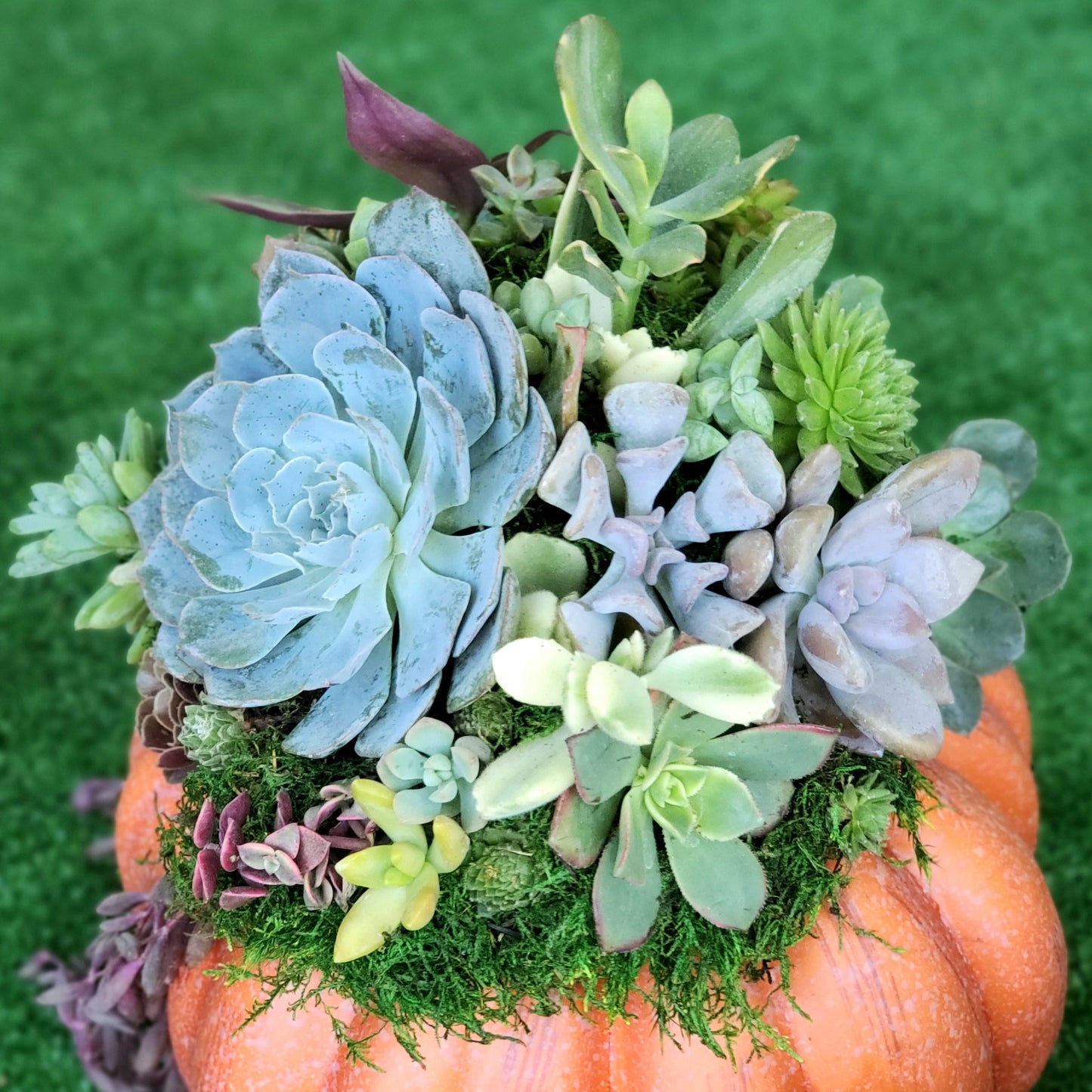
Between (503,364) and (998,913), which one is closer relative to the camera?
(503,364)

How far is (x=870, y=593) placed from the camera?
2.53ft

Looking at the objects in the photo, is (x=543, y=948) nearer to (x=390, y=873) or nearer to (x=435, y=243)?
(x=390, y=873)

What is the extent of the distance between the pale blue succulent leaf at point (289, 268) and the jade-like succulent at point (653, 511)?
0.23 m

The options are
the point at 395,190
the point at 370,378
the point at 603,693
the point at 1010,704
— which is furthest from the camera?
the point at 395,190

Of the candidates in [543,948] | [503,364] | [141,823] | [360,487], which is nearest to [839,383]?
[503,364]

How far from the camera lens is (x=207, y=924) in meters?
0.89

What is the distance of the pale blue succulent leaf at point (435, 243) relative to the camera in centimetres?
82

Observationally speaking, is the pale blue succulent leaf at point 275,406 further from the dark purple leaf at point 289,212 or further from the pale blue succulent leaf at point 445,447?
the dark purple leaf at point 289,212

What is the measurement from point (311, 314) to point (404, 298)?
7 cm

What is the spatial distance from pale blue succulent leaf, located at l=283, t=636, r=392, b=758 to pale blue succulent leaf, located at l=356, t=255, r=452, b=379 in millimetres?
213

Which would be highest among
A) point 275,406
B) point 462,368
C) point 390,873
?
point 462,368

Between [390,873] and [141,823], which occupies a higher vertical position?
[390,873]

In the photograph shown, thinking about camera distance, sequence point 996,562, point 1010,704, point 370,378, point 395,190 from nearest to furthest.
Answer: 1. point 370,378
2. point 996,562
3. point 1010,704
4. point 395,190

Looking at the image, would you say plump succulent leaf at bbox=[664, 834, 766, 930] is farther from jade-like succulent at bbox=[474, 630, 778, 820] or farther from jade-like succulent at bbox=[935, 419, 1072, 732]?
jade-like succulent at bbox=[935, 419, 1072, 732]
